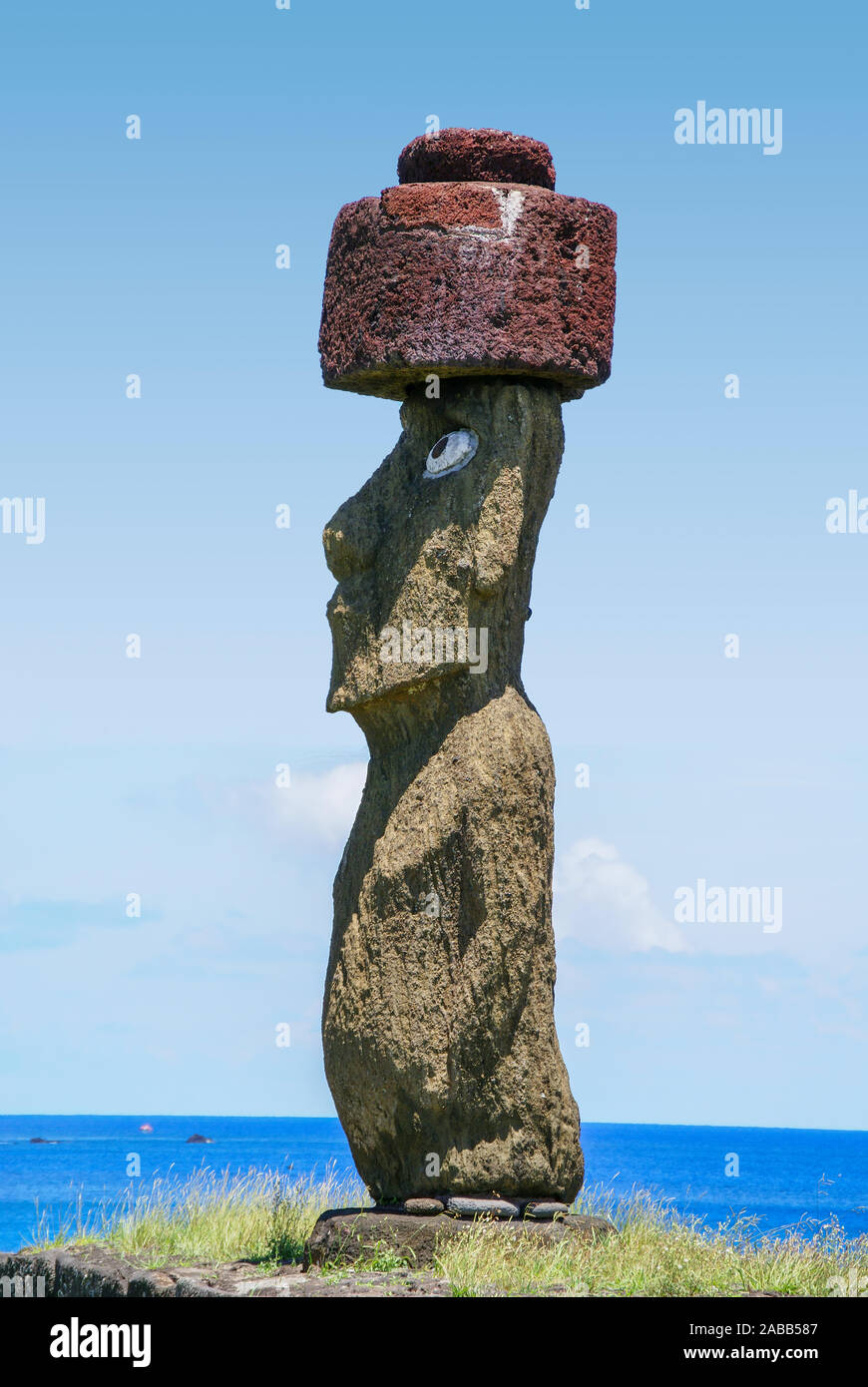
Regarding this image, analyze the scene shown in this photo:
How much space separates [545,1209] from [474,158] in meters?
6.29

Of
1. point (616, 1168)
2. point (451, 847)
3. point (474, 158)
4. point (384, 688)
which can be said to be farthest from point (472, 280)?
point (616, 1168)

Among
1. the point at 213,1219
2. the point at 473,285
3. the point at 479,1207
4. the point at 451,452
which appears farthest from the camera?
the point at 213,1219

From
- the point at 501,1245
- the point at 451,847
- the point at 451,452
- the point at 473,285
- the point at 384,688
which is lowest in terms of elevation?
the point at 501,1245

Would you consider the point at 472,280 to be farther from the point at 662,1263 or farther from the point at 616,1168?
the point at 616,1168

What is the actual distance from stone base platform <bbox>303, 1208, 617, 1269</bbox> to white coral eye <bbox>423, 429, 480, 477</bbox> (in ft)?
14.2

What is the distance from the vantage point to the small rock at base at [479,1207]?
9.98 meters

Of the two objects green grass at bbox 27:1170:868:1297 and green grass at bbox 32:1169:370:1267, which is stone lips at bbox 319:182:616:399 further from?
green grass at bbox 32:1169:370:1267

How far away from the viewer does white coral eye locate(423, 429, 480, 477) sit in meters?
10.6

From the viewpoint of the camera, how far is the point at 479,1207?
998 cm

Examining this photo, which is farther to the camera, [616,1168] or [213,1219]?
[616,1168]

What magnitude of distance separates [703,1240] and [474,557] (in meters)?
4.36

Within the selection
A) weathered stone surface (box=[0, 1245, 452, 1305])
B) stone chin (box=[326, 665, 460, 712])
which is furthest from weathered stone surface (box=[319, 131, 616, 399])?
weathered stone surface (box=[0, 1245, 452, 1305])
